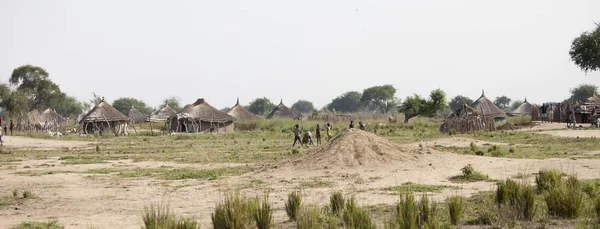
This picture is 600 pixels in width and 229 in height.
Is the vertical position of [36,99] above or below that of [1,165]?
above

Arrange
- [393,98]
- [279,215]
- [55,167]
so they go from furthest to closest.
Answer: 1. [393,98]
2. [55,167]
3. [279,215]

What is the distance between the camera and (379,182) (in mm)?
13445

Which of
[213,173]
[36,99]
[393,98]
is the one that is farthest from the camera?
[393,98]

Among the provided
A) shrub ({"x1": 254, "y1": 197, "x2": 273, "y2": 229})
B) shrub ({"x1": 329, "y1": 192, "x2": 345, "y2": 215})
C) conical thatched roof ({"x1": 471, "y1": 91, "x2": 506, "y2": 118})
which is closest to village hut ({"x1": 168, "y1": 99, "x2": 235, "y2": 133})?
conical thatched roof ({"x1": 471, "y1": 91, "x2": 506, "y2": 118})

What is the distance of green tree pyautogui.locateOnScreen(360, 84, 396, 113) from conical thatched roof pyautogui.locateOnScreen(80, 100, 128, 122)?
5923 cm

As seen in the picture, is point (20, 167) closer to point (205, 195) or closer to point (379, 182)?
point (205, 195)

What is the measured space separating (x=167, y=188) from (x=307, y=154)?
5582mm

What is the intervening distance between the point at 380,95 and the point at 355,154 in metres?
85.3

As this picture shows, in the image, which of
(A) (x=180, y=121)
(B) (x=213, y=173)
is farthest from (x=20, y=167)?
(A) (x=180, y=121)

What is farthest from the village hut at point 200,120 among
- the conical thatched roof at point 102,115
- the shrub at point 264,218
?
the shrub at point 264,218

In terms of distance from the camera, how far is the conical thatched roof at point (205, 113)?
48.9 metres

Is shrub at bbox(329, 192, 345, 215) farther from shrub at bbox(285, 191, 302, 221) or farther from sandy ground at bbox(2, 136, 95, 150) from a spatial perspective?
sandy ground at bbox(2, 136, 95, 150)

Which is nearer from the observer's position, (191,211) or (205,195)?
(191,211)

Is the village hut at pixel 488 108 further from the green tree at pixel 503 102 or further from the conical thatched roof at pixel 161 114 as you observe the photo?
the green tree at pixel 503 102
